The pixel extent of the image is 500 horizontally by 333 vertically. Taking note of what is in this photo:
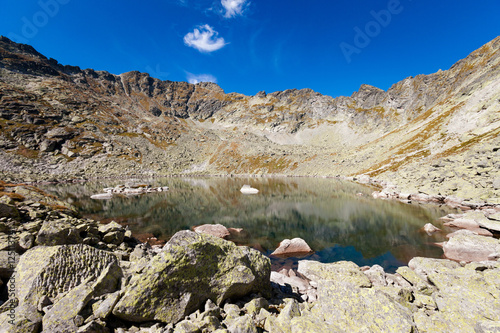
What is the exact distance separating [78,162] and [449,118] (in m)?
214

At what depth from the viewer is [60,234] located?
451 inches

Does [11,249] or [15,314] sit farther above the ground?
[11,249]

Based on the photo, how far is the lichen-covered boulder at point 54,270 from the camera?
6809mm

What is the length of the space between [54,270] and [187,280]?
4.99m

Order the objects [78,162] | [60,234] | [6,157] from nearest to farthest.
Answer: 1. [60,234]
2. [6,157]
3. [78,162]

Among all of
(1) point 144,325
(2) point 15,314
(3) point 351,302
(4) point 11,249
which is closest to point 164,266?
(1) point 144,325

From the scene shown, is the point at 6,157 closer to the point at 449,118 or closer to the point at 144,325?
the point at 144,325

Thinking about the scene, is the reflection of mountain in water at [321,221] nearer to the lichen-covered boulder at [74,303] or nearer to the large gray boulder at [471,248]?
the large gray boulder at [471,248]

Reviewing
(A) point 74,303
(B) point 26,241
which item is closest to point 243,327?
(A) point 74,303

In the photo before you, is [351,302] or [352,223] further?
[352,223]

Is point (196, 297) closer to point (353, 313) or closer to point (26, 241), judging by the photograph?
point (353, 313)

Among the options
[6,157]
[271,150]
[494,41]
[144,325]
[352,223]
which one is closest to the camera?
[144,325]

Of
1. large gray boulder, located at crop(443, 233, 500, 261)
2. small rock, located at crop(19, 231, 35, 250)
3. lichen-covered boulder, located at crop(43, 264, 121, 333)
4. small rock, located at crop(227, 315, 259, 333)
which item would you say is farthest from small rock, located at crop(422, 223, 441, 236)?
small rock, located at crop(19, 231, 35, 250)

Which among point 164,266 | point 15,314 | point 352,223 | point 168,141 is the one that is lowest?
point 352,223
